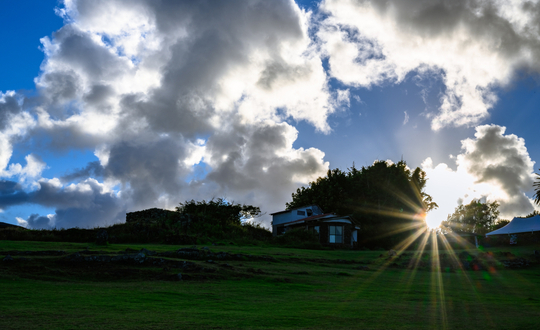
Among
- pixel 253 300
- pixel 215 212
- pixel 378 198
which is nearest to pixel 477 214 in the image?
pixel 378 198

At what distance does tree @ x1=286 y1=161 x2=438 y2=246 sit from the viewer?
4994cm

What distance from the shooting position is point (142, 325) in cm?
710

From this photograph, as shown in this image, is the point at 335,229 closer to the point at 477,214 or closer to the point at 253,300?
the point at 253,300

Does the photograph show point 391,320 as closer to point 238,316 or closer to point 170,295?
point 238,316

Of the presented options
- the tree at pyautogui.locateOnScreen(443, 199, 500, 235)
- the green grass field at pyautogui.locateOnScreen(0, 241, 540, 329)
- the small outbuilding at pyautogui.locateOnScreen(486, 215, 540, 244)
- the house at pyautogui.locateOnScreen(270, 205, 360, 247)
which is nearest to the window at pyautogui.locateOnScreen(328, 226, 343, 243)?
the house at pyautogui.locateOnScreen(270, 205, 360, 247)

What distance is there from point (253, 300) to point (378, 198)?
153 feet

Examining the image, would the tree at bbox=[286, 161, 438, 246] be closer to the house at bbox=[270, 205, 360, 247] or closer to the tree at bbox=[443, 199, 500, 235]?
the house at bbox=[270, 205, 360, 247]

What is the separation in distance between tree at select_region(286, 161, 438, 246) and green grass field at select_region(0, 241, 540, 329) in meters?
31.8

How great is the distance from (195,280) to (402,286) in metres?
8.81

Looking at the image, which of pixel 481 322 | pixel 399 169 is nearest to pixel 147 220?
pixel 481 322

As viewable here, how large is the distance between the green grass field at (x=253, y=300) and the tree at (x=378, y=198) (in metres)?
31.8

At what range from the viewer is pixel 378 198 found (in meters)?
→ 54.2

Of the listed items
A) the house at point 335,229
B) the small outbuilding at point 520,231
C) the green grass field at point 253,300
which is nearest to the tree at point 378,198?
the house at point 335,229

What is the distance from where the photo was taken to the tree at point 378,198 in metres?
49.9
